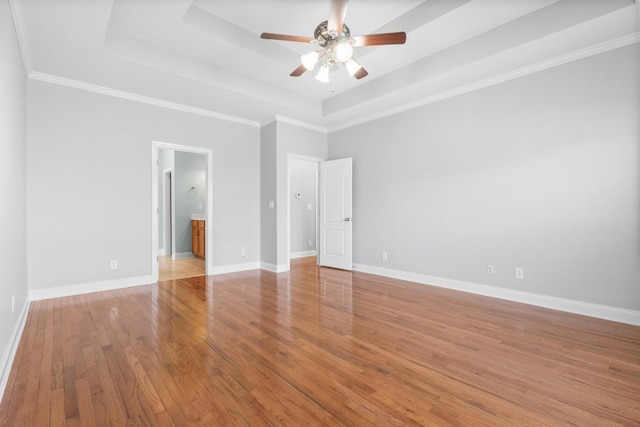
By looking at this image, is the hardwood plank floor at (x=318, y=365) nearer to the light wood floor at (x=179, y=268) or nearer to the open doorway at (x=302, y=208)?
the light wood floor at (x=179, y=268)

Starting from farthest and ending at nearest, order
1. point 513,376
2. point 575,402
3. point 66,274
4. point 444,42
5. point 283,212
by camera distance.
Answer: point 283,212 < point 66,274 < point 444,42 < point 513,376 < point 575,402

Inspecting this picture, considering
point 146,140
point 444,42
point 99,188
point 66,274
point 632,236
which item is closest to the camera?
point 632,236

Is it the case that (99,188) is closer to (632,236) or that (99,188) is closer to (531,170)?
(531,170)

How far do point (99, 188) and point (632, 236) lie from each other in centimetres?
612

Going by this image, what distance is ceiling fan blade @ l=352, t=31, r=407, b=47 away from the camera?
8.20 feet

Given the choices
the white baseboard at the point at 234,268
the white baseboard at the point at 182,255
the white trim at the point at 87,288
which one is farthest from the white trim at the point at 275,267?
the white baseboard at the point at 182,255

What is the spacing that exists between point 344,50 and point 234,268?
4.03 m

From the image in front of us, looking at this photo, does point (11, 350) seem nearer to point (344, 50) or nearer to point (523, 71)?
point (344, 50)

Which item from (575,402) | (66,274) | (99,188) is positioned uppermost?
(99,188)

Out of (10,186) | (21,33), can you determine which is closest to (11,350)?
(10,186)

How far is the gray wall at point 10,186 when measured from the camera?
201 cm

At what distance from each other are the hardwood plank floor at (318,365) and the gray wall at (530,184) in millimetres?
590

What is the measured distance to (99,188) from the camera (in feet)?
13.0

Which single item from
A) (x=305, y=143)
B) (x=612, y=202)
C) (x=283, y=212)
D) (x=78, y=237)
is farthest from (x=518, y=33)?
(x=78, y=237)
